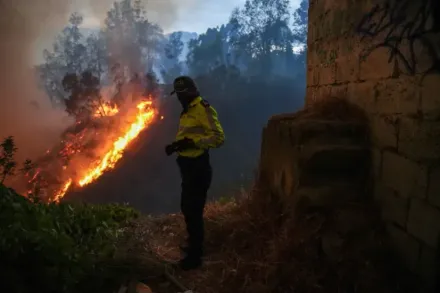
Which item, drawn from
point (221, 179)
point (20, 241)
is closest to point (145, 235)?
point (20, 241)

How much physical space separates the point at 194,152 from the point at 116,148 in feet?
144

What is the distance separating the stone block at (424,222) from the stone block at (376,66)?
3.66 feet

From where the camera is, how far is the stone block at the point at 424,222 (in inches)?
100

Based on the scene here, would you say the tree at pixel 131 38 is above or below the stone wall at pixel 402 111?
above

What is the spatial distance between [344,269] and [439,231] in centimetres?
80

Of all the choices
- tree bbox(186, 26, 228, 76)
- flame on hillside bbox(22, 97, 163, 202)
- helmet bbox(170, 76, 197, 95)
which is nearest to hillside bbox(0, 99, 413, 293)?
helmet bbox(170, 76, 197, 95)

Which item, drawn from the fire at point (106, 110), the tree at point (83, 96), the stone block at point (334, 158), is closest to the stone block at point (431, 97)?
the stone block at point (334, 158)

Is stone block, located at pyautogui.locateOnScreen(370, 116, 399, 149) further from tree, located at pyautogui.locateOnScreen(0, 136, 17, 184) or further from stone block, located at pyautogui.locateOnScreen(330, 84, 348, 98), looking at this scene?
tree, located at pyautogui.locateOnScreen(0, 136, 17, 184)

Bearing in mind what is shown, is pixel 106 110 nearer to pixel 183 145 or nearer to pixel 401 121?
pixel 183 145

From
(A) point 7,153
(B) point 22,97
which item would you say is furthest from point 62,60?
(A) point 7,153

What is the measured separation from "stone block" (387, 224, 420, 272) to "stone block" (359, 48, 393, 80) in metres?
1.30

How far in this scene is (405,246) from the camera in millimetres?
2879

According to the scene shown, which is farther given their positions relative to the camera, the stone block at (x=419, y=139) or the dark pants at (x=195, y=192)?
the dark pants at (x=195, y=192)

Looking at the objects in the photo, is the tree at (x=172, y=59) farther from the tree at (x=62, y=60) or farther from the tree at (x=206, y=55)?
the tree at (x=62, y=60)
